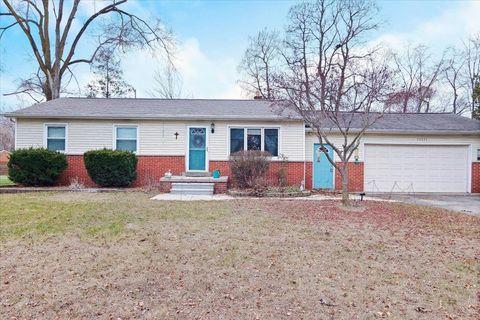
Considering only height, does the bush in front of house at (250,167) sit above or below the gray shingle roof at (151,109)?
below

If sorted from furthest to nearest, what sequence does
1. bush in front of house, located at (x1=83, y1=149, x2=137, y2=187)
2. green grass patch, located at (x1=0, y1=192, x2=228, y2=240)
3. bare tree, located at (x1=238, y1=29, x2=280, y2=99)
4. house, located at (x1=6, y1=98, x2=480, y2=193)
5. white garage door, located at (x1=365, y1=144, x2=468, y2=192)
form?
bare tree, located at (x1=238, y1=29, x2=280, y2=99) < white garage door, located at (x1=365, y1=144, x2=468, y2=192) < house, located at (x1=6, y1=98, x2=480, y2=193) < bush in front of house, located at (x1=83, y1=149, x2=137, y2=187) < green grass patch, located at (x1=0, y1=192, x2=228, y2=240)

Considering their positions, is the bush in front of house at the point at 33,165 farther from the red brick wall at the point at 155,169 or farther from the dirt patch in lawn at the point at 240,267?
the dirt patch in lawn at the point at 240,267

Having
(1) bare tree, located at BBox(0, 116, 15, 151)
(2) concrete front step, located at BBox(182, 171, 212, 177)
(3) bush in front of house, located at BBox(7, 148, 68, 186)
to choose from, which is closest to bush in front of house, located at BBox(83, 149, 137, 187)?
(3) bush in front of house, located at BBox(7, 148, 68, 186)

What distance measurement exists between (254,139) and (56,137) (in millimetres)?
8310

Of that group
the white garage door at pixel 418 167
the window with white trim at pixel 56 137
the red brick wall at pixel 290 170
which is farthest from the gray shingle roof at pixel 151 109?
the white garage door at pixel 418 167

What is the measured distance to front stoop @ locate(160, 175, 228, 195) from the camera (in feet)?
36.2

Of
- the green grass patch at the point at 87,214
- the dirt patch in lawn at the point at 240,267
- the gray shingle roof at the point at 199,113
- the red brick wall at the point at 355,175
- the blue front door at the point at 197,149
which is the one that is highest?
the gray shingle roof at the point at 199,113

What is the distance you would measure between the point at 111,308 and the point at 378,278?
315cm

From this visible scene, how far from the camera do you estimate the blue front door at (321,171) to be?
508 inches

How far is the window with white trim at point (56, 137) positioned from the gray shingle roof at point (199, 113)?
0.53 meters

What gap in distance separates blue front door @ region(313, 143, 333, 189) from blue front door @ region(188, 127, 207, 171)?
4787 millimetres

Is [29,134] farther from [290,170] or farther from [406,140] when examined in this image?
[406,140]

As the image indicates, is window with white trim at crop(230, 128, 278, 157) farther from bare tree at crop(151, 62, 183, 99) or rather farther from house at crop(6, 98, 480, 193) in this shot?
bare tree at crop(151, 62, 183, 99)

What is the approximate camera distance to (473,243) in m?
5.21
